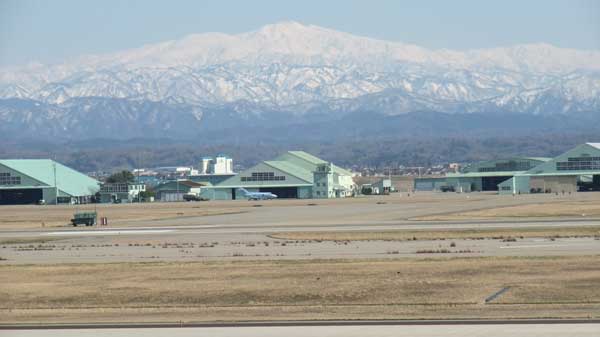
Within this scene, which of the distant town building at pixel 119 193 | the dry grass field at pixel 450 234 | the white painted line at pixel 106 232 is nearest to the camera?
the dry grass field at pixel 450 234

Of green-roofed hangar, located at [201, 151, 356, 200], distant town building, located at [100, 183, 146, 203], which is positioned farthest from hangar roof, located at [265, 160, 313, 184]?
distant town building, located at [100, 183, 146, 203]

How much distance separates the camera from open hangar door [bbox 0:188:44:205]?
180 m

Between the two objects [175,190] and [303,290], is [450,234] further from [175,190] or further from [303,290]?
[175,190]

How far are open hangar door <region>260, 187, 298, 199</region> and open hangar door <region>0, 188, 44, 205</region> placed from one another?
121 feet

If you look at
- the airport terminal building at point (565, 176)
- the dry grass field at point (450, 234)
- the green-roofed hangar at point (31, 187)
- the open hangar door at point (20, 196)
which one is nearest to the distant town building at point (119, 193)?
the green-roofed hangar at point (31, 187)

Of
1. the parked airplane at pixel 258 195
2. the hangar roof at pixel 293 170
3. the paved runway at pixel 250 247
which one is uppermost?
the hangar roof at pixel 293 170

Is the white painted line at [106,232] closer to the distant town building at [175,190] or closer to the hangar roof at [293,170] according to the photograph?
the distant town building at [175,190]

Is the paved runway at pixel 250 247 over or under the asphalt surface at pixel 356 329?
over

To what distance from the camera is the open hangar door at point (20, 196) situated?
180250mm

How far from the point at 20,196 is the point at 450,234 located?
129765 mm

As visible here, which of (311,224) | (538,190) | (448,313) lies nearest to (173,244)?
(311,224)

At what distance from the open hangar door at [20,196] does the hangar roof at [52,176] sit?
7.74 ft

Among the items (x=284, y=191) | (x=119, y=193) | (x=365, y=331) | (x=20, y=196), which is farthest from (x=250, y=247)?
(x=20, y=196)

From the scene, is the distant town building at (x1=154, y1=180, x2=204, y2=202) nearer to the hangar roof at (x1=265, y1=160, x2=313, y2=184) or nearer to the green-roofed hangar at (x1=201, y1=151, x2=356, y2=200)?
the green-roofed hangar at (x1=201, y1=151, x2=356, y2=200)
